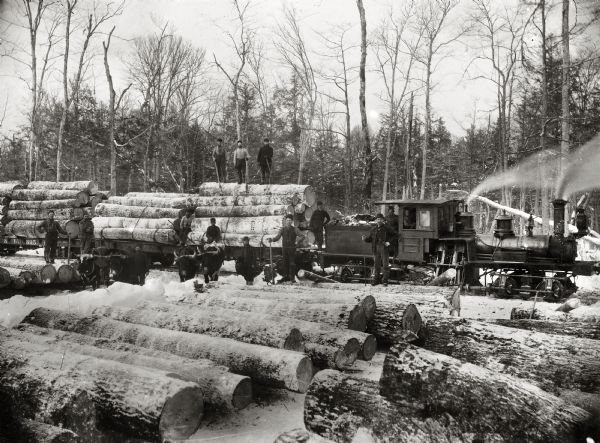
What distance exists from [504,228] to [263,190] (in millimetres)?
6830

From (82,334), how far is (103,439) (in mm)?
2231

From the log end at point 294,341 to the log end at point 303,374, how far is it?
1.83 ft

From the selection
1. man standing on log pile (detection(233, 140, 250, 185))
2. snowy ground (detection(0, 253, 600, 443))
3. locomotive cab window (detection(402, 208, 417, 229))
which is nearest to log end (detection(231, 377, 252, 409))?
snowy ground (detection(0, 253, 600, 443))

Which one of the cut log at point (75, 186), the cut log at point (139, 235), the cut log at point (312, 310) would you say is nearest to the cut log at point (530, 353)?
the cut log at point (312, 310)

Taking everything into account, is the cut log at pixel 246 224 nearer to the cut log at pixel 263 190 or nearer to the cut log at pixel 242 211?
the cut log at pixel 242 211

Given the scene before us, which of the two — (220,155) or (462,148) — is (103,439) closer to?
(220,155)

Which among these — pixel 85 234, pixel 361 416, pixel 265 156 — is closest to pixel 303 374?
pixel 361 416

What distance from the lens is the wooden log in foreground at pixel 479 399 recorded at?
120 inches

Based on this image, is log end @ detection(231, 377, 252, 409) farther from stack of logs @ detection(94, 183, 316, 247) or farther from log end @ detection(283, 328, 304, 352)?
stack of logs @ detection(94, 183, 316, 247)

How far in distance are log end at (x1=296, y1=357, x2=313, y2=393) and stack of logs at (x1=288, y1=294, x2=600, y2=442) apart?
45cm

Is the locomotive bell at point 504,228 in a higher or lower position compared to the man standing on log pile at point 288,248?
higher

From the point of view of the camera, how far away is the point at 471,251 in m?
11.7

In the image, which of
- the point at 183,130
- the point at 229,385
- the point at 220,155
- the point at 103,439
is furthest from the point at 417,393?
the point at 183,130

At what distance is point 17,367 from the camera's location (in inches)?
164
